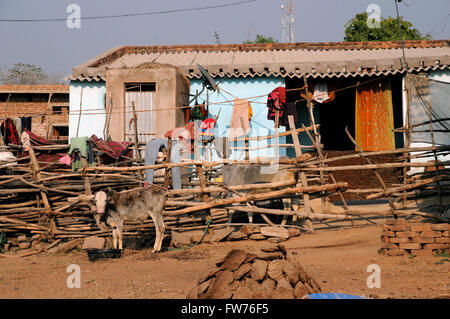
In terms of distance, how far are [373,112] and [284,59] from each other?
3821mm

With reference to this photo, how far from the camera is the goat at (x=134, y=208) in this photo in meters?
8.84

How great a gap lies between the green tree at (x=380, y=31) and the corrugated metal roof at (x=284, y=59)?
646 cm

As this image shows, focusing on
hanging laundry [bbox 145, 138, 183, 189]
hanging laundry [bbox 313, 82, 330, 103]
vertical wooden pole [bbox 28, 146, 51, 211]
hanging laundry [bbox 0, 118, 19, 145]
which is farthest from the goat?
hanging laundry [bbox 313, 82, 330, 103]

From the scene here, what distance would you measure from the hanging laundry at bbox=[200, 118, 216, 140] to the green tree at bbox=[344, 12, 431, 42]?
1506 centimetres

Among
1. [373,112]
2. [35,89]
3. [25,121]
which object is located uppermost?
[35,89]

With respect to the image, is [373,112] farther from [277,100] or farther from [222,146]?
[222,146]

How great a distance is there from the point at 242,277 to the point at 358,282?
1758 mm

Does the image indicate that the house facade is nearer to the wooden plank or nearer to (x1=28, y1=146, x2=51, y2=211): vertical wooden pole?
(x1=28, y1=146, x2=51, y2=211): vertical wooden pole

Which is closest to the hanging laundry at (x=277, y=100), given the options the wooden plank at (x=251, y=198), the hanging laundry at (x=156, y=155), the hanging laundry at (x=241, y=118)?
the hanging laundry at (x=241, y=118)

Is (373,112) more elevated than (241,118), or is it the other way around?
(373,112)

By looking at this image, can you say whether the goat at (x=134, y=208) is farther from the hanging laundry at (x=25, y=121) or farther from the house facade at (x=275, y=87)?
the hanging laundry at (x=25, y=121)

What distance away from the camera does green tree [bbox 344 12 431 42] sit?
23109mm

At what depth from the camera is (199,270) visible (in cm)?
706

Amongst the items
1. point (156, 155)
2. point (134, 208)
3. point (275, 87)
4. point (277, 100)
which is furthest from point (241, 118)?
point (134, 208)
